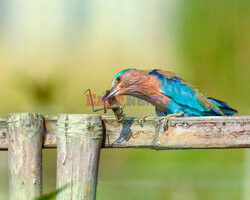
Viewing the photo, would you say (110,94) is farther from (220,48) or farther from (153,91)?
(220,48)

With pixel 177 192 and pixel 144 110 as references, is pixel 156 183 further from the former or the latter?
pixel 144 110

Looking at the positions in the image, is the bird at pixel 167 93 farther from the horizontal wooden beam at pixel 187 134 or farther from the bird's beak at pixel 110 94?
the horizontal wooden beam at pixel 187 134

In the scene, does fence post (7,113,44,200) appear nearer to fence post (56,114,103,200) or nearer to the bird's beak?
fence post (56,114,103,200)

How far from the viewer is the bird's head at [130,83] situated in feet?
9.07

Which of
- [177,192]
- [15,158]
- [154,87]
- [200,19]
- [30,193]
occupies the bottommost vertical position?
[177,192]

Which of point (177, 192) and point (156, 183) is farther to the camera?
point (156, 183)

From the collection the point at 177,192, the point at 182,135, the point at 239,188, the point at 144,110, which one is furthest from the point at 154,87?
the point at 144,110

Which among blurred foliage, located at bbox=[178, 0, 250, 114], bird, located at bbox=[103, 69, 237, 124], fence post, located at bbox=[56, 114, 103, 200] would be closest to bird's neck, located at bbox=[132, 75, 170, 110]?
bird, located at bbox=[103, 69, 237, 124]

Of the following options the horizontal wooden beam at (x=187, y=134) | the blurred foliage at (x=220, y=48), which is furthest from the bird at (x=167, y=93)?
the blurred foliage at (x=220, y=48)

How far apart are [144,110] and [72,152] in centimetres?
654

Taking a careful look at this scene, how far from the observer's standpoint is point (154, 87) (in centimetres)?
283

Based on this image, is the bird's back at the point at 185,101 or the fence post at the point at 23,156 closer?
the fence post at the point at 23,156

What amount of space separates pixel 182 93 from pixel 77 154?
130cm

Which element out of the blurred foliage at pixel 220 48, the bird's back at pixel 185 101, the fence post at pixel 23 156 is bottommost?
the fence post at pixel 23 156
